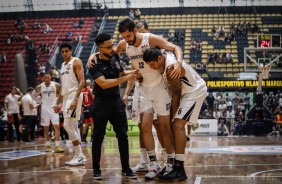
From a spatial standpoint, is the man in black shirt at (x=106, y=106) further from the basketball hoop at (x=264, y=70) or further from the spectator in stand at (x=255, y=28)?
the spectator in stand at (x=255, y=28)

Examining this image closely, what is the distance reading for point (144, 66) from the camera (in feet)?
16.8

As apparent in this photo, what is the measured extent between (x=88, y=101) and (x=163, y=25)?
704 inches

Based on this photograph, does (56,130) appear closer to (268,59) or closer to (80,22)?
(268,59)

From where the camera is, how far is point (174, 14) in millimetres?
30328

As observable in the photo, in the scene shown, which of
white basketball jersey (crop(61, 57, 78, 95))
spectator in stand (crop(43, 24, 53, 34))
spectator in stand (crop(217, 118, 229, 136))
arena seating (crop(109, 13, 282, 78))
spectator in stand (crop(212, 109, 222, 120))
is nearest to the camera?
white basketball jersey (crop(61, 57, 78, 95))

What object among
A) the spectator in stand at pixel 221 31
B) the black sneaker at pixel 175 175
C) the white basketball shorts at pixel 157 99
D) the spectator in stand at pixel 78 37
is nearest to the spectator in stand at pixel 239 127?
the spectator in stand at pixel 221 31

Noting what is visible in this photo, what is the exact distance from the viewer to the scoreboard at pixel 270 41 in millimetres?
18000

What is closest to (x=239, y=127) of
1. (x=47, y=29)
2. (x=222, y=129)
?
(x=222, y=129)

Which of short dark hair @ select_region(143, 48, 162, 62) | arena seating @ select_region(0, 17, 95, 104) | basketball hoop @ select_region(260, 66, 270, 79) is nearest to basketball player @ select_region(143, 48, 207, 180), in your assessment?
short dark hair @ select_region(143, 48, 162, 62)

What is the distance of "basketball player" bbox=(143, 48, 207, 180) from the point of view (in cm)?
471

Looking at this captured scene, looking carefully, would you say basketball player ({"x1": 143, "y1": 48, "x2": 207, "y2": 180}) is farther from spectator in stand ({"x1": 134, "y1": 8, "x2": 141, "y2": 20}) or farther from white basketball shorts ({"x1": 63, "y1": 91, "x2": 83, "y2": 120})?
spectator in stand ({"x1": 134, "y1": 8, "x2": 141, "y2": 20})

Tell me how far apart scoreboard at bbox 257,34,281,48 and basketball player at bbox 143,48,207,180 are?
13.8m

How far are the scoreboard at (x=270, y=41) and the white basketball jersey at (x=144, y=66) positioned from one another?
13.9 metres

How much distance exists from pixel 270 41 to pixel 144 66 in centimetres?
1421
